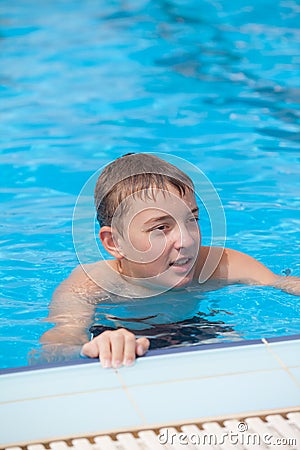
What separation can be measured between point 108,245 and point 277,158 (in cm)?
323

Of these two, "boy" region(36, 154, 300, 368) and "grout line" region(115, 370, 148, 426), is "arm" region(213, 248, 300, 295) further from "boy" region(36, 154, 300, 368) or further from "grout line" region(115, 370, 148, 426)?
"grout line" region(115, 370, 148, 426)

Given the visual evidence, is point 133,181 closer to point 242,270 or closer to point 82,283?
point 82,283

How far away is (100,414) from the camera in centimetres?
220

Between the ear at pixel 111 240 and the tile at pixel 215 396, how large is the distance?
1.06 m

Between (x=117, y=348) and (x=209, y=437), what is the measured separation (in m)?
0.50

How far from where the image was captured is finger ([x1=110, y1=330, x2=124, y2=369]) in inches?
97.0

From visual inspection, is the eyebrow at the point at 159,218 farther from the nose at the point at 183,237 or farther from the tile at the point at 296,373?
the tile at the point at 296,373

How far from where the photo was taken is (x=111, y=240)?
11.1 feet

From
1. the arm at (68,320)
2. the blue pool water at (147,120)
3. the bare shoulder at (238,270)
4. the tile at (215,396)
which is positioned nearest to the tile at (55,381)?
the tile at (215,396)

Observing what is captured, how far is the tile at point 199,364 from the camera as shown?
2.40 m

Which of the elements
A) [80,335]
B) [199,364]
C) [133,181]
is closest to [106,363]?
[199,364]

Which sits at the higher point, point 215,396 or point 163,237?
point 163,237

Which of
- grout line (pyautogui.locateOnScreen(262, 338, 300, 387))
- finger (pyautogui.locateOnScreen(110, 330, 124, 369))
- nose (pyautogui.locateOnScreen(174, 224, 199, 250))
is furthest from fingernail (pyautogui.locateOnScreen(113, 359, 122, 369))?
nose (pyautogui.locateOnScreen(174, 224, 199, 250))

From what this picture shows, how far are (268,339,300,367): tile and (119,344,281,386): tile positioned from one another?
0.03m
